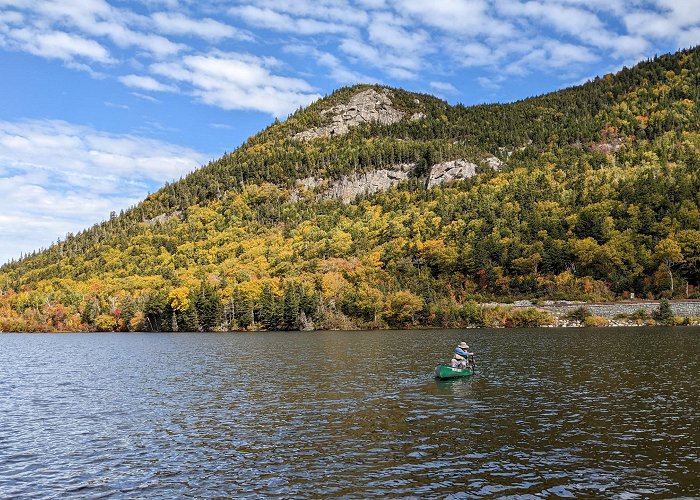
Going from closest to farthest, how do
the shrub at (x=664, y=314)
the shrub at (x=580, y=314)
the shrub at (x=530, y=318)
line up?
the shrub at (x=664, y=314)
the shrub at (x=580, y=314)
the shrub at (x=530, y=318)

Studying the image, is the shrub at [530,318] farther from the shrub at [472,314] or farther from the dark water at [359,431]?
the dark water at [359,431]

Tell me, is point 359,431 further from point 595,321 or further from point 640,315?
point 640,315

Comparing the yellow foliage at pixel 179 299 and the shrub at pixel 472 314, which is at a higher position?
the yellow foliage at pixel 179 299

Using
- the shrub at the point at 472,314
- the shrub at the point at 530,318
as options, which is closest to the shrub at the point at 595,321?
the shrub at the point at 530,318

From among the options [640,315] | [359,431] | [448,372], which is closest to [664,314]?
[640,315]

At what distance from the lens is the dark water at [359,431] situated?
83.2 feet

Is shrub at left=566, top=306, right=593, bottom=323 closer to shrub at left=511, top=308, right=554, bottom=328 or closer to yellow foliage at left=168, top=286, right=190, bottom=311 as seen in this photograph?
shrub at left=511, top=308, right=554, bottom=328

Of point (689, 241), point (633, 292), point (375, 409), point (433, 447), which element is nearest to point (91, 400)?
point (375, 409)

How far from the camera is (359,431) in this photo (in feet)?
115

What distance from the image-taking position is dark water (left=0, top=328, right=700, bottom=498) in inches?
998

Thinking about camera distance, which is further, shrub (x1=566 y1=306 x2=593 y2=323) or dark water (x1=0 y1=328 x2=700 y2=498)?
shrub (x1=566 y1=306 x2=593 y2=323)

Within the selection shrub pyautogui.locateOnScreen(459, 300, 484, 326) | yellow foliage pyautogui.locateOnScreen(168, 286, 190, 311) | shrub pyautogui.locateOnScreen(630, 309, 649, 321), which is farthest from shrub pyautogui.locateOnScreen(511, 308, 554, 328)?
yellow foliage pyautogui.locateOnScreen(168, 286, 190, 311)

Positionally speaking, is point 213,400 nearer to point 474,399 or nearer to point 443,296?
point 474,399

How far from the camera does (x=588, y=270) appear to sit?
16850 cm
